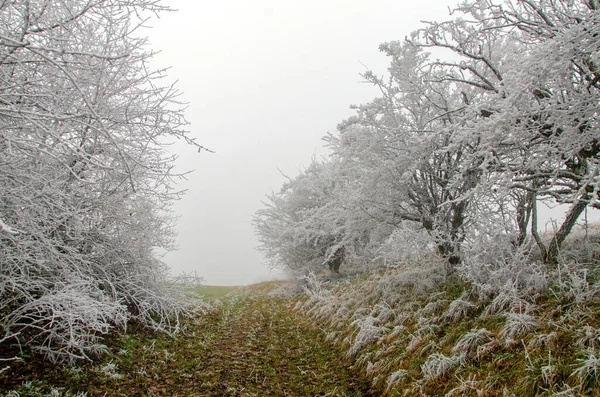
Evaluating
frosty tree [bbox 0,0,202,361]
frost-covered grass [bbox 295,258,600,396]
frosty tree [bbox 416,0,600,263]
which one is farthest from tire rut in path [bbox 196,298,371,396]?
frosty tree [bbox 416,0,600,263]

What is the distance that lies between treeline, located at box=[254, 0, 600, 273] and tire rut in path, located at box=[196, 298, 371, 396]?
2404 mm

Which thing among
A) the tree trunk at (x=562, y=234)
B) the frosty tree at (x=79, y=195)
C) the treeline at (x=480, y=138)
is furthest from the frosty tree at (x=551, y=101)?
the frosty tree at (x=79, y=195)

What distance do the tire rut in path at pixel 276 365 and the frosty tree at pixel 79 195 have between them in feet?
5.24

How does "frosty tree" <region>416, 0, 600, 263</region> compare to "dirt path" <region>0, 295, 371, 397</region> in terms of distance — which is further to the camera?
"dirt path" <region>0, 295, 371, 397</region>

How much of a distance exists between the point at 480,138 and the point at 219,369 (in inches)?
212

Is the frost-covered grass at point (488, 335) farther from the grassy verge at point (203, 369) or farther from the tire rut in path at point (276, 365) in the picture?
the grassy verge at point (203, 369)

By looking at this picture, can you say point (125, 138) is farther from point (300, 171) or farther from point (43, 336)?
point (300, 171)

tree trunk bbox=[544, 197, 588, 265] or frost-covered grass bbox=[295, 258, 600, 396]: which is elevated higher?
tree trunk bbox=[544, 197, 588, 265]

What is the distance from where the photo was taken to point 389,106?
743 cm

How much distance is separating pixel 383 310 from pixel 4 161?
6236mm

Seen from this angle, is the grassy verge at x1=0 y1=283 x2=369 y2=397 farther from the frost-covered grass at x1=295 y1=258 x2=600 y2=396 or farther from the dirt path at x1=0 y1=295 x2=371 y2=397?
the frost-covered grass at x1=295 y1=258 x2=600 y2=396

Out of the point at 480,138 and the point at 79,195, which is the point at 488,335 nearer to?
the point at 480,138

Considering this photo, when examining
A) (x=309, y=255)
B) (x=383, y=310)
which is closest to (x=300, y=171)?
(x=309, y=255)

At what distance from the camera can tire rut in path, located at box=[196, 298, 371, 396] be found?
16.4 ft
